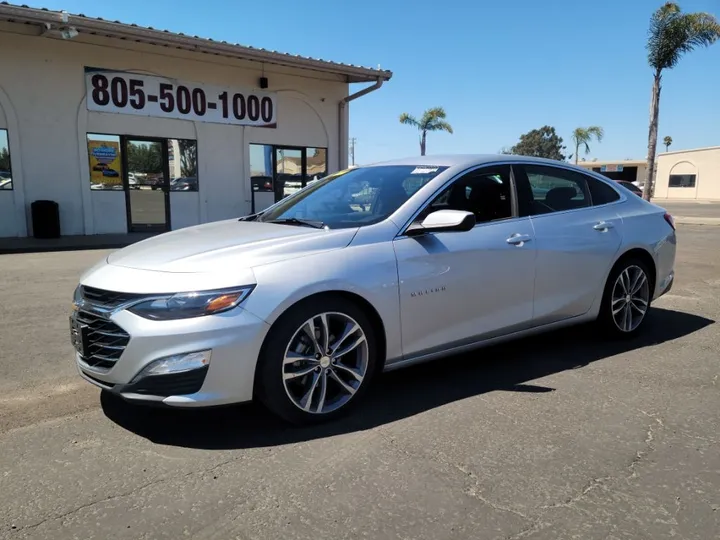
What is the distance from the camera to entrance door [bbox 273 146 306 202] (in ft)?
53.6

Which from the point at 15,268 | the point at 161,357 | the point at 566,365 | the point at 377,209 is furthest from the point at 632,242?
the point at 15,268

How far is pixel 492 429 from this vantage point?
3.31 meters

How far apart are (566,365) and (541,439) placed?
140 cm

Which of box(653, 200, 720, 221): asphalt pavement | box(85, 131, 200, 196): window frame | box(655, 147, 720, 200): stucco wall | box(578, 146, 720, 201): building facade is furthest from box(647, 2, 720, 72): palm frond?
box(655, 147, 720, 200): stucco wall

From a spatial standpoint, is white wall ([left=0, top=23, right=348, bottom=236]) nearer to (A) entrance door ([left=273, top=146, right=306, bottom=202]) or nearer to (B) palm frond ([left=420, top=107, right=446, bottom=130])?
(A) entrance door ([left=273, top=146, right=306, bottom=202])

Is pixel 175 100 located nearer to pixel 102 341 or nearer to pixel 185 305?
pixel 102 341

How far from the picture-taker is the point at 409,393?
12.7ft

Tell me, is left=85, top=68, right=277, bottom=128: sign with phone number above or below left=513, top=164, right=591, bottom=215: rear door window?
above

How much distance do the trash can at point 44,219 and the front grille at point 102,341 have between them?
10.6m

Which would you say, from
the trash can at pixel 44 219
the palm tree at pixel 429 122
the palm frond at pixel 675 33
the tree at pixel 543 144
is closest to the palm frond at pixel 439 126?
the palm tree at pixel 429 122

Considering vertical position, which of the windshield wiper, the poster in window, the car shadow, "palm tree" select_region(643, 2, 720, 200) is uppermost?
"palm tree" select_region(643, 2, 720, 200)

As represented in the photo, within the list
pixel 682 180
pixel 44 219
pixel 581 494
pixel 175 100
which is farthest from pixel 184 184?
pixel 682 180

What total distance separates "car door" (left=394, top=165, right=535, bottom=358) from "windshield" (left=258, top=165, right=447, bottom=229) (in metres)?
0.23

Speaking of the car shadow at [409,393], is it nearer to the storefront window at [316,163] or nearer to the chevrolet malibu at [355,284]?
the chevrolet malibu at [355,284]
